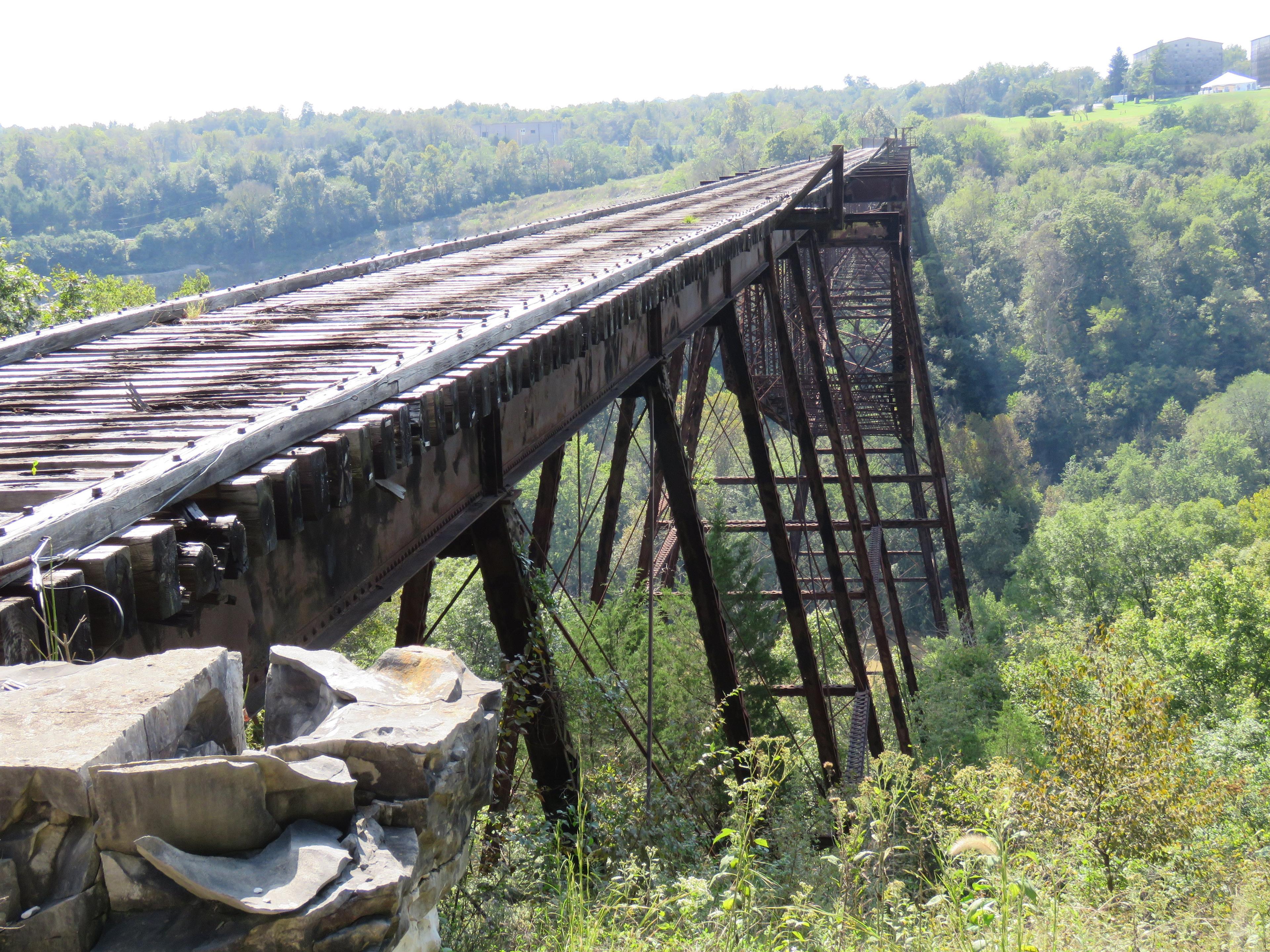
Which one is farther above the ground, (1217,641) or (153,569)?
(153,569)

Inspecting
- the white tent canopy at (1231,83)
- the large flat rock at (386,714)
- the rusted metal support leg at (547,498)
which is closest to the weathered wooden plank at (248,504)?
the large flat rock at (386,714)

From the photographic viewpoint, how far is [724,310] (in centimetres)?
687

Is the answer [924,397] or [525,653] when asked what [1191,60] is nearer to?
[924,397]

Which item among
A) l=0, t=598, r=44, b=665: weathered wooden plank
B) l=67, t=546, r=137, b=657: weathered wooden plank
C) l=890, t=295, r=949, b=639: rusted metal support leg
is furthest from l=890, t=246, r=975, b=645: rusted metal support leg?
l=0, t=598, r=44, b=665: weathered wooden plank

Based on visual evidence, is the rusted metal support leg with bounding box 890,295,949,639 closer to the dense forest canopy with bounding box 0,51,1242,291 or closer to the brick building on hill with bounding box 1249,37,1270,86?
the dense forest canopy with bounding box 0,51,1242,291

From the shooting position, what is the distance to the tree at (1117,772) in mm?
9414

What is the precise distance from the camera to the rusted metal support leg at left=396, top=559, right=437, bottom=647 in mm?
3986

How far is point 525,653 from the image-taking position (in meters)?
3.54

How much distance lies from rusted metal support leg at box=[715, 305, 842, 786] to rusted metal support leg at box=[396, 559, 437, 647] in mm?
3219

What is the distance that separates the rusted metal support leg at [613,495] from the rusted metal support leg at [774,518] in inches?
33.8

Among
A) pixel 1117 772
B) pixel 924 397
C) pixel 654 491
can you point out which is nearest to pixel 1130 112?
pixel 924 397

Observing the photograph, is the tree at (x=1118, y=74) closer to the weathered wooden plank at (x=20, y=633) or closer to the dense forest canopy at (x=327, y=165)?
the dense forest canopy at (x=327, y=165)

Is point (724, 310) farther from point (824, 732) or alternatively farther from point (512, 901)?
point (512, 901)

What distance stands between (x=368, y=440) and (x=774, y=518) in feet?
16.7
